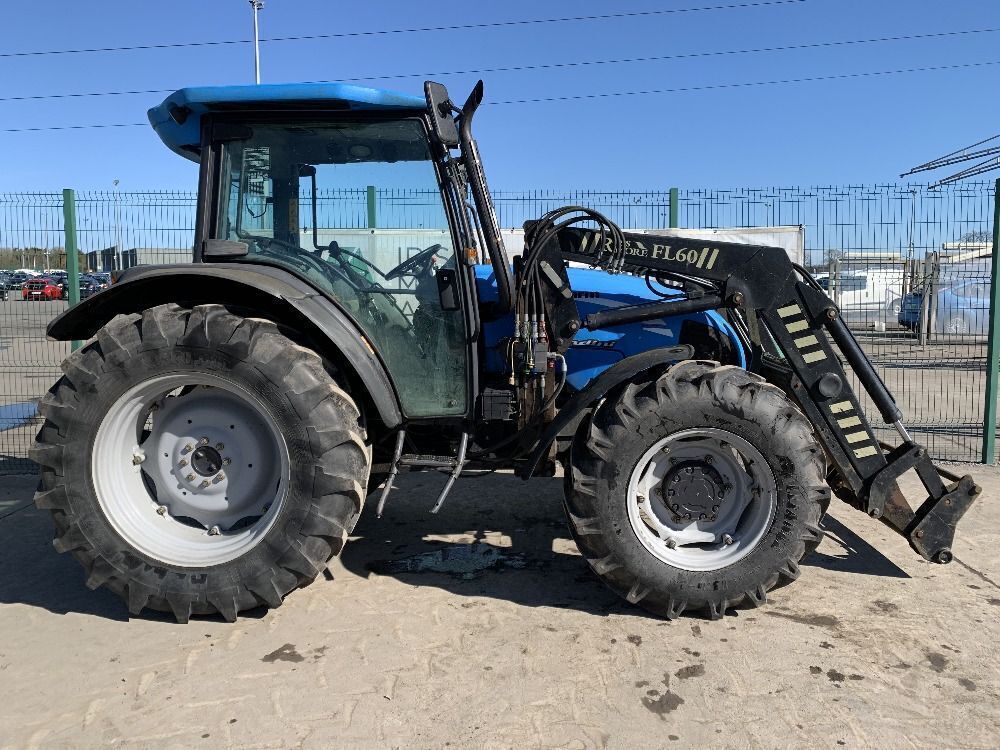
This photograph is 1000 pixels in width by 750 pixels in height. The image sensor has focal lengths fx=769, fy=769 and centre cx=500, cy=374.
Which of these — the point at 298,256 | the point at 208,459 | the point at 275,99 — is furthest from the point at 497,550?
the point at 275,99

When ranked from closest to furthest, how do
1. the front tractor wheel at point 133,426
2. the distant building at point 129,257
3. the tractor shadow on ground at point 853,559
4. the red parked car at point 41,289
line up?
the front tractor wheel at point 133,426, the tractor shadow on ground at point 853,559, the distant building at point 129,257, the red parked car at point 41,289

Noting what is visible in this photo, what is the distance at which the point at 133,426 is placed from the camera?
148 inches

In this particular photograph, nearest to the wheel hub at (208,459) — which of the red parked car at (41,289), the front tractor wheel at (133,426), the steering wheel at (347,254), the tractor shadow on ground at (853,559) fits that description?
the front tractor wheel at (133,426)

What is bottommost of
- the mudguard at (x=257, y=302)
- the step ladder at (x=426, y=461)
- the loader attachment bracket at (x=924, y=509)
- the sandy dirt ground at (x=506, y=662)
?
the sandy dirt ground at (x=506, y=662)

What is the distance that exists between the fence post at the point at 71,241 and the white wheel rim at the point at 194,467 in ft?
13.3

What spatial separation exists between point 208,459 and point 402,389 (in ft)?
3.34

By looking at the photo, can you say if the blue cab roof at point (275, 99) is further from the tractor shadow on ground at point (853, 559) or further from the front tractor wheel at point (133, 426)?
the tractor shadow on ground at point (853, 559)

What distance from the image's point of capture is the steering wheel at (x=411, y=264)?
3.88 meters

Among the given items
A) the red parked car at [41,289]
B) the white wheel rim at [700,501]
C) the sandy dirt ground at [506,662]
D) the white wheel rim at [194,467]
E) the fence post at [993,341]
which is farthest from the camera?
the red parked car at [41,289]

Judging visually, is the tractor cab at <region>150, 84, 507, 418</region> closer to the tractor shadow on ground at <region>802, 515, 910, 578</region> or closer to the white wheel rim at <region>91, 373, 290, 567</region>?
the white wheel rim at <region>91, 373, 290, 567</region>

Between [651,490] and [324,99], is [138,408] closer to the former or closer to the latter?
[324,99]

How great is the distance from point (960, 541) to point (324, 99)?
4.38 metres

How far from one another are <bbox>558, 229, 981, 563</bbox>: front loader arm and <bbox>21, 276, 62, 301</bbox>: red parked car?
6258mm

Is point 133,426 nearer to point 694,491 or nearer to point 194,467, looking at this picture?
point 194,467
